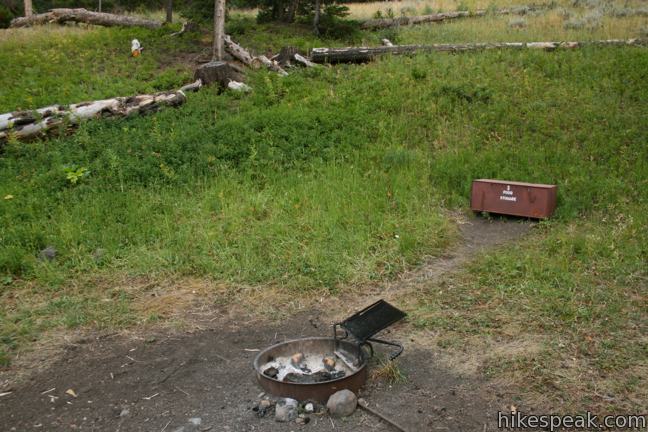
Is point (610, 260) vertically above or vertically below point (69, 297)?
above

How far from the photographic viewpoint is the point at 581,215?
805 cm

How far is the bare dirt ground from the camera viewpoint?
4297 millimetres

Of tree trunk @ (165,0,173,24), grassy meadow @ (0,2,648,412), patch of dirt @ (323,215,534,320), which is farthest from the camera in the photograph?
tree trunk @ (165,0,173,24)

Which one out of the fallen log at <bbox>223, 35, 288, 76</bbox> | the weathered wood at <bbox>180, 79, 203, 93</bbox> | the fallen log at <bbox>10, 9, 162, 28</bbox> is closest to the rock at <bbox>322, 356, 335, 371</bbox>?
the weathered wood at <bbox>180, 79, 203, 93</bbox>

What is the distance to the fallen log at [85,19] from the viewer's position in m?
17.5

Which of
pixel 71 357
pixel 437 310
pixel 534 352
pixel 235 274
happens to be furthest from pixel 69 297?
pixel 534 352

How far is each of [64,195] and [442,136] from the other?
5.68m

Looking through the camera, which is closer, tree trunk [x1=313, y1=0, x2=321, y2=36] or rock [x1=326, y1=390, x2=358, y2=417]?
rock [x1=326, y1=390, x2=358, y2=417]

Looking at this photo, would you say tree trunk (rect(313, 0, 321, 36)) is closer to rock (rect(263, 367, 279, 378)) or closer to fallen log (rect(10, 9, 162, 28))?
→ fallen log (rect(10, 9, 162, 28))

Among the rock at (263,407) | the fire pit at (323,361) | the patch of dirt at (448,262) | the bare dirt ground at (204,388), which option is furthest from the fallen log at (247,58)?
the rock at (263,407)

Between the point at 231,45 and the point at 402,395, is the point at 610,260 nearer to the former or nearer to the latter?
the point at 402,395

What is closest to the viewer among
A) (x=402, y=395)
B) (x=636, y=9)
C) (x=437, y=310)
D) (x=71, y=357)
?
(x=402, y=395)

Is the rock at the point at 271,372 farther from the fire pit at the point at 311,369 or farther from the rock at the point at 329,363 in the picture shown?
the rock at the point at 329,363

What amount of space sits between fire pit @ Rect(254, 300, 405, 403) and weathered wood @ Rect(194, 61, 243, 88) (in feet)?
26.7
